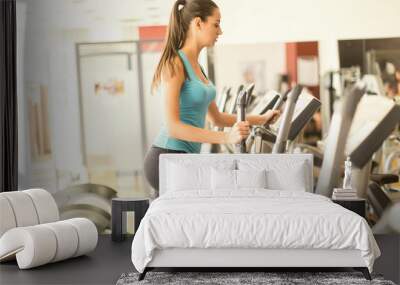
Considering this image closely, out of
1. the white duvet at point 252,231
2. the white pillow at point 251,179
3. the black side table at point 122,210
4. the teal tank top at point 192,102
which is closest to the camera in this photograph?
the white duvet at point 252,231

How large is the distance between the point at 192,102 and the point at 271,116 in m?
0.83

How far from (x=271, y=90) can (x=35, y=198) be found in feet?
8.64

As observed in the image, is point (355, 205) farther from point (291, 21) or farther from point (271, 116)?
point (291, 21)

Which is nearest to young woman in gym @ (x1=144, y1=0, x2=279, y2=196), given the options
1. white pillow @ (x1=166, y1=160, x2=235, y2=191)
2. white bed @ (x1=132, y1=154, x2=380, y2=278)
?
white pillow @ (x1=166, y1=160, x2=235, y2=191)

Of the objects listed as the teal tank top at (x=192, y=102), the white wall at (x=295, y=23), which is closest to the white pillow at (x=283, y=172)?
the teal tank top at (x=192, y=102)

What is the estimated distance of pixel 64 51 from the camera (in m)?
7.69

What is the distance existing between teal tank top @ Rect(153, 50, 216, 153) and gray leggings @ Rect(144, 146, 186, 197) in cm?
17

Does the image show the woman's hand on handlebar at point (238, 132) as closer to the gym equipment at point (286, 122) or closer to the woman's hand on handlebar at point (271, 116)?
the woman's hand on handlebar at point (271, 116)

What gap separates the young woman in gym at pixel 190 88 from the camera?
7359 mm

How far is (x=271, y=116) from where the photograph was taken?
7.53 meters

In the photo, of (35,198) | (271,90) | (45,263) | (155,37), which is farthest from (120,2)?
(45,263)

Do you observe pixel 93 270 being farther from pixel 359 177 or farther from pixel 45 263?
pixel 359 177

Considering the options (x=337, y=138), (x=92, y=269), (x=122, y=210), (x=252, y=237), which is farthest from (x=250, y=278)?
(x=337, y=138)

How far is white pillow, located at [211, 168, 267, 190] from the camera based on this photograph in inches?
264
